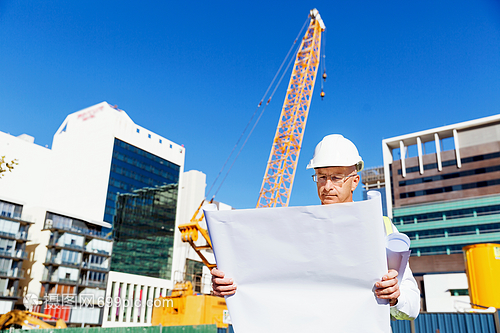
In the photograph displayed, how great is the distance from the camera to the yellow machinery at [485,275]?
738 inches

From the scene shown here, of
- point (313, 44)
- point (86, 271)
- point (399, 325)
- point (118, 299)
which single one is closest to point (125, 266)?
point (118, 299)

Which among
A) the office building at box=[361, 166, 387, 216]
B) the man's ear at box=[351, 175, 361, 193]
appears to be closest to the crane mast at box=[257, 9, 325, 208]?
the man's ear at box=[351, 175, 361, 193]

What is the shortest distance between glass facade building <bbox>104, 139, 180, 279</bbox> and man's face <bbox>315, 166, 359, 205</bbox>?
7589 cm

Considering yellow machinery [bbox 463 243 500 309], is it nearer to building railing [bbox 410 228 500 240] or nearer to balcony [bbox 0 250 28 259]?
balcony [bbox 0 250 28 259]

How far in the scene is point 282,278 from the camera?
2.12 m

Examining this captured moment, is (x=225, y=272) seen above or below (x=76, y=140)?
below

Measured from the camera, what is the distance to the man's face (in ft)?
8.83

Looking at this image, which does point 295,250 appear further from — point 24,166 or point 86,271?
point 24,166

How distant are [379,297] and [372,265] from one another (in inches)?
6.3

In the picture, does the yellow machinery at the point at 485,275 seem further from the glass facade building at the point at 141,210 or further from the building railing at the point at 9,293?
the glass facade building at the point at 141,210

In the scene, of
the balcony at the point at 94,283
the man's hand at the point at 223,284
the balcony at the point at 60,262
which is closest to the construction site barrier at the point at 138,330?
the man's hand at the point at 223,284

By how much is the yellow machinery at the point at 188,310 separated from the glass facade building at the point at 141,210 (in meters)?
44.5

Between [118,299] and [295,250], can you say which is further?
[118,299]

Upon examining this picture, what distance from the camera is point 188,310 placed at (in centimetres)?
3078
